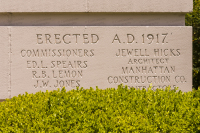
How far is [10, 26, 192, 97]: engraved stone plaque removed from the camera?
16.8 ft

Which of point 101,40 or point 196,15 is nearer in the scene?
point 101,40

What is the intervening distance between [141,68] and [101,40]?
121 centimetres

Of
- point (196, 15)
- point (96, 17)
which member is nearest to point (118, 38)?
point (96, 17)

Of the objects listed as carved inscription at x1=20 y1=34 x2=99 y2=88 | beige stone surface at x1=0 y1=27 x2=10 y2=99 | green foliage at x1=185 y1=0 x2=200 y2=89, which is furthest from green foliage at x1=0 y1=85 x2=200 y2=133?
green foliage at x1=185 y1=0 x2=200 y2=89

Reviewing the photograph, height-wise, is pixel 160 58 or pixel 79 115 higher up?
pixel 160 58

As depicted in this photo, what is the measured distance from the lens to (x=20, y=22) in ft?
17.4

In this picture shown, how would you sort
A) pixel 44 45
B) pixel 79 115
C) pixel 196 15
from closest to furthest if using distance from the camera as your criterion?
pixel 79 115, pixel 44 45, pixel 196 15

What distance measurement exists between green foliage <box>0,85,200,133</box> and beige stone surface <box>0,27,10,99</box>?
6.44ft

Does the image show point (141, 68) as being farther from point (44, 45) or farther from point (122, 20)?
point (44, 45)

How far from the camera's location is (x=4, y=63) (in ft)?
16.8

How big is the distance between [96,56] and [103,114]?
2.53m
